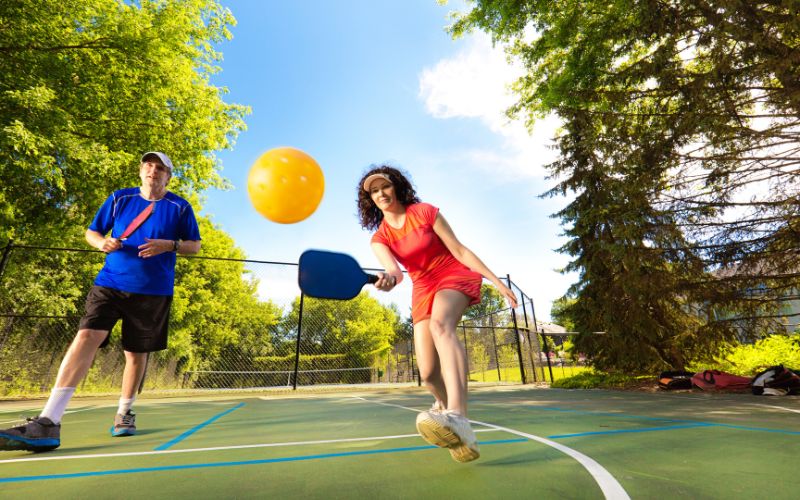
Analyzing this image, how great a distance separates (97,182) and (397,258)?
8.48 metres

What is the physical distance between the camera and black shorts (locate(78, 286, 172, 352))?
9.31 ft

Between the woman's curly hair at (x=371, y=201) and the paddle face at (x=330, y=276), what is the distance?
29.4 inches

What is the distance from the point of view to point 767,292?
909cm

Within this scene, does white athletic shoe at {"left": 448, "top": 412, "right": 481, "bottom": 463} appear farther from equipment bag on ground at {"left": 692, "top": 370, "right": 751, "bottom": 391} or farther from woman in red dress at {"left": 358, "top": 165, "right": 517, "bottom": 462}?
equipment bag on ground at {"left": 692, "top": 370, "right": 751, "bottom": 391}

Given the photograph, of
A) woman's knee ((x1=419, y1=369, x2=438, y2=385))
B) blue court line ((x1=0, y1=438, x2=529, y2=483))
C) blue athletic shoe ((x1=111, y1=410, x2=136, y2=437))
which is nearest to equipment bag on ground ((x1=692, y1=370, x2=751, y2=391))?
blue court line ((x1=0, y1=438, x2=529, y2=483))

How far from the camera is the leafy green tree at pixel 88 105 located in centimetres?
729

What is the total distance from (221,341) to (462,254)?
67.0 feet

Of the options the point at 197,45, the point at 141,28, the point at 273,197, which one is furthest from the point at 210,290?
the point at 273,197

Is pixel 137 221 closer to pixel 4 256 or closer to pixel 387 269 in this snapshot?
pixel 387 269

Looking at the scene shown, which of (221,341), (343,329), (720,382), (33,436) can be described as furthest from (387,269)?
(221,341)

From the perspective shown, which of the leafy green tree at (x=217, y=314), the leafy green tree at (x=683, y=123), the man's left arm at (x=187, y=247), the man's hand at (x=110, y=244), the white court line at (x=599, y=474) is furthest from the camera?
the leafy green tree at (x=217, y=314)

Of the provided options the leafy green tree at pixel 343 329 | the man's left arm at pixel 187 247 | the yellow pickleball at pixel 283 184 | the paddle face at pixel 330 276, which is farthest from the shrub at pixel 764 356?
the man's left arm at pixel 187 247

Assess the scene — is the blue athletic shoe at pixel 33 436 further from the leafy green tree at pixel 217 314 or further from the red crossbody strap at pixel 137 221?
the leafy green tree at pixel 217 314

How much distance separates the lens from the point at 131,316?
2938 millimetres
